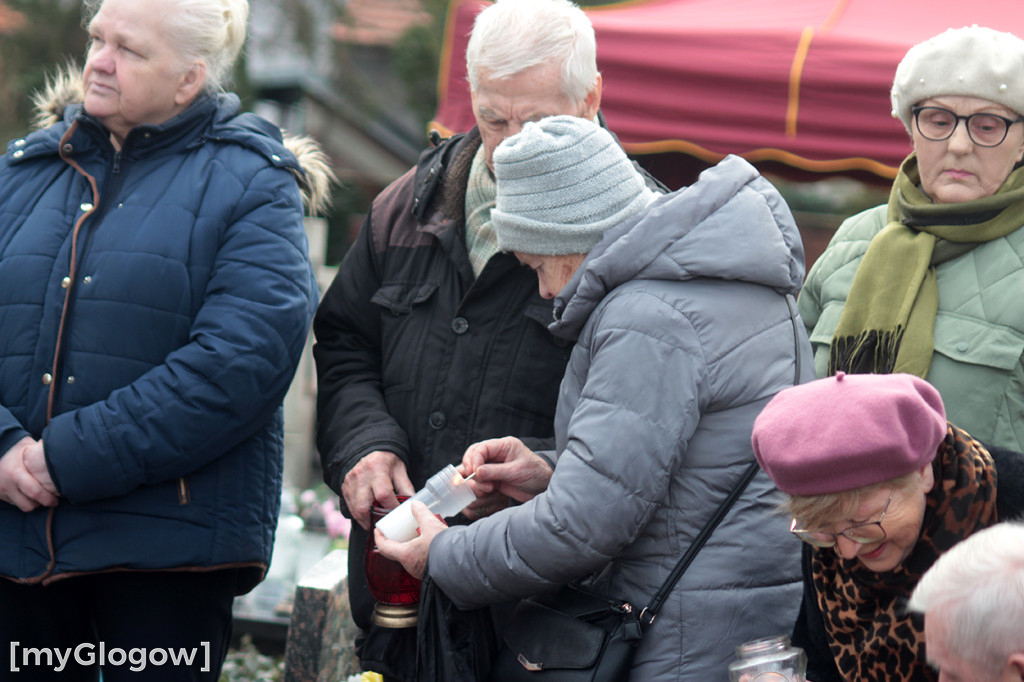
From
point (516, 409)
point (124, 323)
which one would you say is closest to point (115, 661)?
point (124, 323)

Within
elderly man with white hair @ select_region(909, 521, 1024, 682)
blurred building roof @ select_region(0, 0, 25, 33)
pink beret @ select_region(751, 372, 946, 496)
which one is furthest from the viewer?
blurred building roof @ select_region(0, 0, 25, 33)

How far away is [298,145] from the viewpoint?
2.71 meters

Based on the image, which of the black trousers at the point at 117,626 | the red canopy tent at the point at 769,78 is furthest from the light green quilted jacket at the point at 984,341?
the red canopy tent at the point at 769,78

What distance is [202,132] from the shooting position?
245cm

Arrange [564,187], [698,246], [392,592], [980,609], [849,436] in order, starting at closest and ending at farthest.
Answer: [980,609]
[849,436]
[698,246]
[564,187]
[392,592]

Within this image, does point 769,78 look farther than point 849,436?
Yes

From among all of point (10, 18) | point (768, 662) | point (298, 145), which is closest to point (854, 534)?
point (768, 662)

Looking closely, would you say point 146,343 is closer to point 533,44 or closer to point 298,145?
point 298,145

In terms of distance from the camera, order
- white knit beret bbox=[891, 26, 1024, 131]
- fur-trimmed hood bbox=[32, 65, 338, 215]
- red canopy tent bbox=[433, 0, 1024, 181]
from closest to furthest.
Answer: white knit beret bbox=[891, 26, 1024, 131] < fur-trimmed hood bbox=[32, 65, 338, 215] < red canopy tent bbox=[433, 0, 1024, 181]

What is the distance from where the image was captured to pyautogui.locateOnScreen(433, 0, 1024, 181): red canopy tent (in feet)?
13.4

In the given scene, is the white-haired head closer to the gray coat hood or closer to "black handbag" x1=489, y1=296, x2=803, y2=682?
the gray coat hood

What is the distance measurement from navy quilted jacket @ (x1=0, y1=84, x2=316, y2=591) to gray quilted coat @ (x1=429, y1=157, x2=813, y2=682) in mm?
711

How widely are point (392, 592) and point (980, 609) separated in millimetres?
1107

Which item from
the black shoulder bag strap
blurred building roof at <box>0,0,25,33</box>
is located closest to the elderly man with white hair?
the black shoulder bag strap
